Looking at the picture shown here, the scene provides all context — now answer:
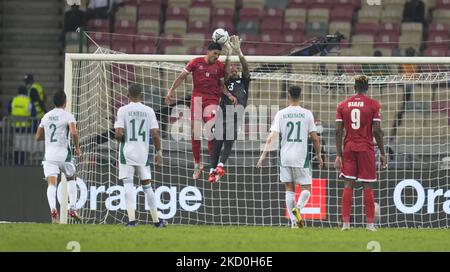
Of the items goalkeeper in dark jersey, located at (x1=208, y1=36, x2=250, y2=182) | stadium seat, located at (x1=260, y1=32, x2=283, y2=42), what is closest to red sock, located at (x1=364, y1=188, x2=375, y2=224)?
goalkeeper in dark jersey, located at (x1=208, y1=36, x2=250, y2=182)

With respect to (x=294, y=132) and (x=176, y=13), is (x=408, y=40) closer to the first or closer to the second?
(x=176, y=13)

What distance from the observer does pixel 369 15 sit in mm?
32125

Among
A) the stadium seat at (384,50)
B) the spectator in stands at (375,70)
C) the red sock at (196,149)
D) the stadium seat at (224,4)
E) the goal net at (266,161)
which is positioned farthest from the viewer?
the stadium seat at (224,4)

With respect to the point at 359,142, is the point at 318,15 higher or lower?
higher

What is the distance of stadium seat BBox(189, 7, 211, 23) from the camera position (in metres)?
31.8

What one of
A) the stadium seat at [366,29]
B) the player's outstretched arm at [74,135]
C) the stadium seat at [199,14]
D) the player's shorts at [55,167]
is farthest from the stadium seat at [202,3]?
the player's outstretched arm at [74,135]

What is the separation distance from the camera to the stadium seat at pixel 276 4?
32.7 m

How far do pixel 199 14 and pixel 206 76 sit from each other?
11547mm

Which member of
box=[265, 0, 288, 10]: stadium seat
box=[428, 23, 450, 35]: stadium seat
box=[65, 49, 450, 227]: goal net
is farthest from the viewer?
box=[265, 0, 288, 10]: stadium seat

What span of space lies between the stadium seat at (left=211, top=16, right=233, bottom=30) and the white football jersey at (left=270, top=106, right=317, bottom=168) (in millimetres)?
11874

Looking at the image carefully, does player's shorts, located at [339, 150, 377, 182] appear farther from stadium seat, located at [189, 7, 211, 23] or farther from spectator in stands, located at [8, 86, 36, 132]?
stadium seat, located at [189, 7, 211, 23]

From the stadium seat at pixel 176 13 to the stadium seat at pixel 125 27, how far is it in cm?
84

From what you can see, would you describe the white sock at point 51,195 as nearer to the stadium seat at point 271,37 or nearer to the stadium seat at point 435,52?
the stadium seat at point 271,37

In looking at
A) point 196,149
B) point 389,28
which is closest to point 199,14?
point 389,28
